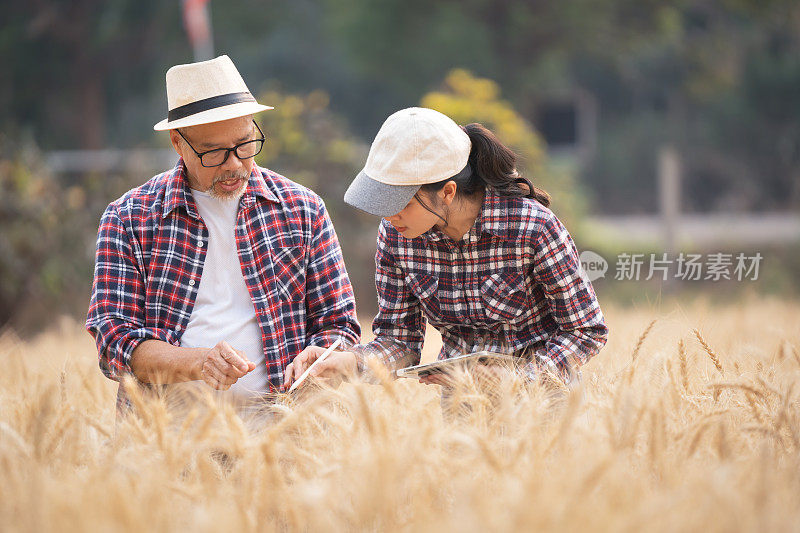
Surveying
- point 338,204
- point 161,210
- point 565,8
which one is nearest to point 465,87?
Answer: point 338,204

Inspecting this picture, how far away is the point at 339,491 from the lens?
190 centimetres

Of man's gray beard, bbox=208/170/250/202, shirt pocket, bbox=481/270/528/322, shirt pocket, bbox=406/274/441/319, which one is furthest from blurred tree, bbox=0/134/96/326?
shirt pocket, bbox=481/270/528/322

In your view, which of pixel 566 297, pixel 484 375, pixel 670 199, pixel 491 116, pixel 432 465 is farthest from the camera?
pixel 491 116

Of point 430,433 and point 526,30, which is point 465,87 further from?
point 430,433

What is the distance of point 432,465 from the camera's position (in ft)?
6.54

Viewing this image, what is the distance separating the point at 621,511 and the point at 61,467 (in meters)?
1.32

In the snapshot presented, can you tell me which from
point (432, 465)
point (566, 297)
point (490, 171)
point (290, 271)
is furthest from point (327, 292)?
point (432, 465)

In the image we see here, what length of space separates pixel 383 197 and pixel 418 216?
126 mm

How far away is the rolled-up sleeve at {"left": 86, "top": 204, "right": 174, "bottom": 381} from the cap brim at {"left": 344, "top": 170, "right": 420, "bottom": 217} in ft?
2.82

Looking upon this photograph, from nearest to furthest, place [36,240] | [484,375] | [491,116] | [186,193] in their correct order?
[484,375]
[186,193]
[36,240]
[491,116]

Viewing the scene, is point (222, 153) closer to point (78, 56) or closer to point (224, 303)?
point (224, 303)

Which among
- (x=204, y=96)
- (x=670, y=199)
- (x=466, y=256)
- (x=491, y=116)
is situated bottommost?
(x=670, y=199)

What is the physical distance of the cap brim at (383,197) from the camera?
2.61 meters

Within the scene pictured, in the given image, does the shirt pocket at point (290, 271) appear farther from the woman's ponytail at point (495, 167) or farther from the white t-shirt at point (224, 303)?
the woman's ponytail at point (495, 167)
